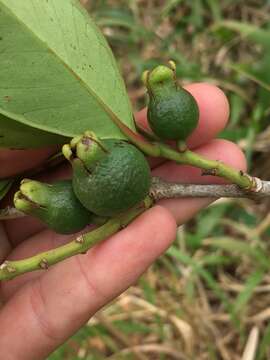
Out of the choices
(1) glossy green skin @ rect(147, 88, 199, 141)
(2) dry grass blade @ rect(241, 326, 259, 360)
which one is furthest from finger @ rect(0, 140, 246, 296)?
(2) dry grass blade @ rect(241, 326, 259, 360)

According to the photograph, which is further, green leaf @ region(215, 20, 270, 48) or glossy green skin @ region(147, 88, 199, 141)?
green leaf @ region(215, 20, 270, 48)

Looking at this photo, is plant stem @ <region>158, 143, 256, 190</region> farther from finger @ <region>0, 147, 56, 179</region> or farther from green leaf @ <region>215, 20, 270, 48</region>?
green leaf @ <region>215, 20, 270, 48</region>

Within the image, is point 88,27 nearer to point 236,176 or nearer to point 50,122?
point 50,122

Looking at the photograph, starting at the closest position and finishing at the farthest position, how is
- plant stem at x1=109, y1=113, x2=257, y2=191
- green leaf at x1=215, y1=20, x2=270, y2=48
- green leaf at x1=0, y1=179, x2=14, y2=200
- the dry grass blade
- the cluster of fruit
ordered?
the cluster of fruit, plant stem at x1=109, y1=113, x2=257, y2=191, green leaf at x1=0, y1=179, x2=14, y2=200, the dry grass blade, green leaf at x1=215, y1=20, x2=270, y2=48

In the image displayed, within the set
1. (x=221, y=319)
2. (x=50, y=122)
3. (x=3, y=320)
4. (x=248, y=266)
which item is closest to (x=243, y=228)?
(x=248, y=266)

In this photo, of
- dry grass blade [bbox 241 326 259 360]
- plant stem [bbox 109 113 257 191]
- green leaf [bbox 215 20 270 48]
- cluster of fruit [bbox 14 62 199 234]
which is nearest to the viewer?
cluster of fruit [bbox 14 62 199 234]

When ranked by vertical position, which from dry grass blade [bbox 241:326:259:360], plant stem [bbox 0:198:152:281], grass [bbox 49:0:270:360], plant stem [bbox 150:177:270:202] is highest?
plant stem [bbox 150:177:270:202]

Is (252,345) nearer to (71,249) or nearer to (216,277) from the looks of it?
(216,277)

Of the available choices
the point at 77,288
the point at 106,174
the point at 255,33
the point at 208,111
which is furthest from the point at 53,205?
the point at 255,33
